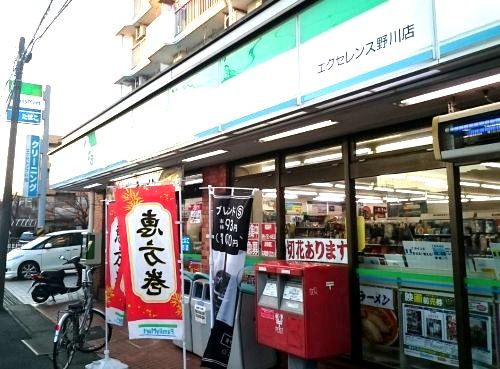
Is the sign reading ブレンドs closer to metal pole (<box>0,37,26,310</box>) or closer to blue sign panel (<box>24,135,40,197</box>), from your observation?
blue sign panel (<box>24,135,40,197</box>)

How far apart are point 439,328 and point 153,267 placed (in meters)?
3.30

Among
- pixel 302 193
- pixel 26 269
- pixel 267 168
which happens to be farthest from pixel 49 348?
pixel 26 269

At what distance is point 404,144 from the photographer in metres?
5.54

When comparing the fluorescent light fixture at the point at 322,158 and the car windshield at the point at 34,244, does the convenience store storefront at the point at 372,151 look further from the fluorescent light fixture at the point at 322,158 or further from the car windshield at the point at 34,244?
the car windshield at the point at 34,244

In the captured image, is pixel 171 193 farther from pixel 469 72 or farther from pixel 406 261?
pixel 469 72

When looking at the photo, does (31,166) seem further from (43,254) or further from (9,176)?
(9,176)

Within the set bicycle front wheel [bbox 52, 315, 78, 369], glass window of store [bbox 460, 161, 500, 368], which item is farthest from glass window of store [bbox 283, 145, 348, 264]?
bicycle front wheel [bbox 52, 315, 78, 369]

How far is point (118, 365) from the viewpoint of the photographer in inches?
250

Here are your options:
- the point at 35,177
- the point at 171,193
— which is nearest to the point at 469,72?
the point at 171,193

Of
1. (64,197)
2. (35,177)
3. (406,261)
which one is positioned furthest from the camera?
(64,197)

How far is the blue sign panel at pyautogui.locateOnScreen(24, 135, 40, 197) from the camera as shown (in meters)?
20.6

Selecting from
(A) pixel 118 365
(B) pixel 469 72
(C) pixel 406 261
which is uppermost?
(B) pixel 469 72

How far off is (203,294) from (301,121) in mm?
3013

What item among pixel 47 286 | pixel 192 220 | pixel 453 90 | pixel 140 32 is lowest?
pixel 47 286
